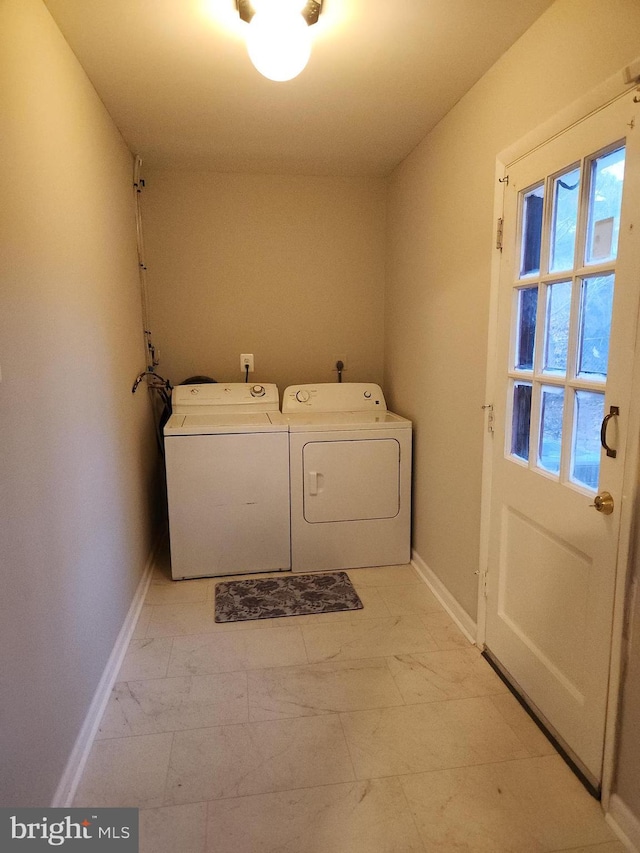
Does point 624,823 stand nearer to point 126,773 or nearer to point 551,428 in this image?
point 551,428

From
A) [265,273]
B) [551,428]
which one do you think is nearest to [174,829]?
[551,428]

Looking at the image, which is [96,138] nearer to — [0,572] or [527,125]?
[527,125]

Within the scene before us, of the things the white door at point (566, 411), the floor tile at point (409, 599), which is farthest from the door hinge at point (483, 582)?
the floor tile at point (409, 599)

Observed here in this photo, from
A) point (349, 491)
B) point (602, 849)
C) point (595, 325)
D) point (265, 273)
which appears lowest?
point (602, 849)

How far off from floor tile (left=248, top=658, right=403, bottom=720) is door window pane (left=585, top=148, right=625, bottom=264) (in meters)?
1.62

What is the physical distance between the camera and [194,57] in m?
1.83

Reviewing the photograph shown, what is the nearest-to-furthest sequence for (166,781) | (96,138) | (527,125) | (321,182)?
(166,781) < (527,125) < (96,138) < (321,182)

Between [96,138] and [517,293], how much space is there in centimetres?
180

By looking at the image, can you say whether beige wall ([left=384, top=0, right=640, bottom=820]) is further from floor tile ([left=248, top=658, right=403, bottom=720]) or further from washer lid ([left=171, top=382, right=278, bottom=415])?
washer lid ([left=171, top=382, right=278, bottom=415])

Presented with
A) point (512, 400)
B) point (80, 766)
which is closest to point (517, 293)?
point (512, 400)

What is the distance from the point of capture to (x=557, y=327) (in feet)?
5.21

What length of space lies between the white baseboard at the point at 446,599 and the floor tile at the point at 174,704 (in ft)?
3.23

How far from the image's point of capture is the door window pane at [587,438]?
4.61 ft

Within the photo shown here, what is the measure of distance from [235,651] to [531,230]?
1981 millimetres
